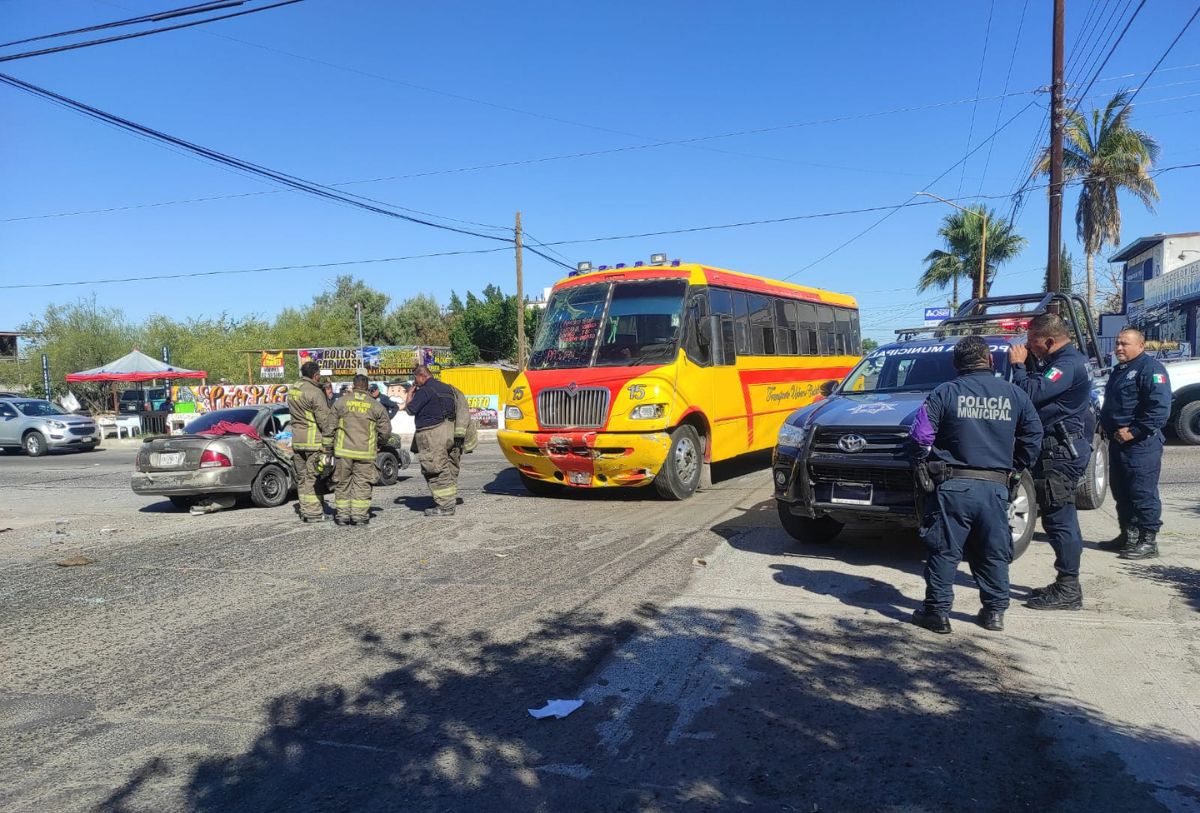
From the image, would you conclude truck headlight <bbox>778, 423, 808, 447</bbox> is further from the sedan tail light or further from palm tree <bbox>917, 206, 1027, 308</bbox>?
palm tree <bbox>917, 206, 1027, 308</bbox>

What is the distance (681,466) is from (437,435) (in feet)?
10.1

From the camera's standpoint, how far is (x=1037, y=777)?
3.25 m

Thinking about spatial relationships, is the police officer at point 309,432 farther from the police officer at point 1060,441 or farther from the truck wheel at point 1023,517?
the police officer at point 1060,441

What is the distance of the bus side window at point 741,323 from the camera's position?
1204 centimetres

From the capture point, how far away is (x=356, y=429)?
905 cm

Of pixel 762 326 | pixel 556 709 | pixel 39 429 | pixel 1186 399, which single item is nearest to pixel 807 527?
pixel 556 709

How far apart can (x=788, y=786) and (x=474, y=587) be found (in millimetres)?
3570

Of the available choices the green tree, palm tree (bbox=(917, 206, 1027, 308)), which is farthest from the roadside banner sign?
the green tree

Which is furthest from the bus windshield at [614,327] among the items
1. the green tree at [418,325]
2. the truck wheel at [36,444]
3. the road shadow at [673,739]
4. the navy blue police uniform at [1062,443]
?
the green tree at [418,325]

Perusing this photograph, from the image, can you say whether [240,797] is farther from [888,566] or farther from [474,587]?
[888,566]

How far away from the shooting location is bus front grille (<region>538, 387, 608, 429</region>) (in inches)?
391

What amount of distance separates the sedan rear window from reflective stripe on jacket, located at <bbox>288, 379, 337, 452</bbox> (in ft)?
7.35

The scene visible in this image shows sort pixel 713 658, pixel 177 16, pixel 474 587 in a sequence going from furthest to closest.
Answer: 1. pixel 177 16
2. pixel 474 587
3. pixel 713 658

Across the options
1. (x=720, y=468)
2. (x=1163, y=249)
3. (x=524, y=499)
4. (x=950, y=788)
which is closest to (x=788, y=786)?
(x=950, y=788)
